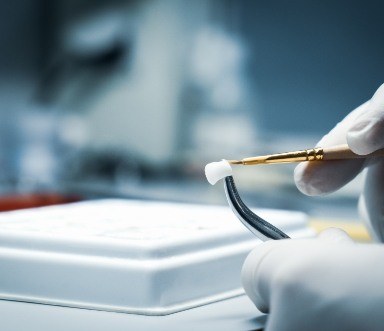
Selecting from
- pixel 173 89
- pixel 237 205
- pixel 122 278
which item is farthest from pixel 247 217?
pixel 173 89

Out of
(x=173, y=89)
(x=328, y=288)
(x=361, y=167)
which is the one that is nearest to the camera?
(x=328, y=288)

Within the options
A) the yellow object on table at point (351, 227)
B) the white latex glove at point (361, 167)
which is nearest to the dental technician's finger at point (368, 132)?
the white latex glove at point (361, 167)

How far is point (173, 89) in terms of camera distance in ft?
7.46

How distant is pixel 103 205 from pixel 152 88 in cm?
156

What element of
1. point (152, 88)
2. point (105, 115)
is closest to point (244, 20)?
point (152, 88)

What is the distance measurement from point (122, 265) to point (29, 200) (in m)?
1.29

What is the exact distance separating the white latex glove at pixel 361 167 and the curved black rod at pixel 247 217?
7 centimetres

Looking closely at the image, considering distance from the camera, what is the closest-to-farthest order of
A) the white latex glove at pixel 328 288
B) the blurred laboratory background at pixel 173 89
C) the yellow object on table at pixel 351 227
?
1. the white latex glove at pixel 328 288
2. the yellow object on table at pixel 351 227
3. the blurred laboratory background at pixel 173 89

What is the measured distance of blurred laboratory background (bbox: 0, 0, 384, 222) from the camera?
1989mm

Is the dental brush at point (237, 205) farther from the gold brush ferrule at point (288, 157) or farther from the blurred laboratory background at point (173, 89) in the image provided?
the blurred laboratory background at point (173, 89)

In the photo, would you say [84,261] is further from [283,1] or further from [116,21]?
[116,21]

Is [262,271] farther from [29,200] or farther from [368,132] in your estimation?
[29,200]

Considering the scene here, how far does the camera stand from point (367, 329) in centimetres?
35

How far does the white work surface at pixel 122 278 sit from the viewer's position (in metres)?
0.46
